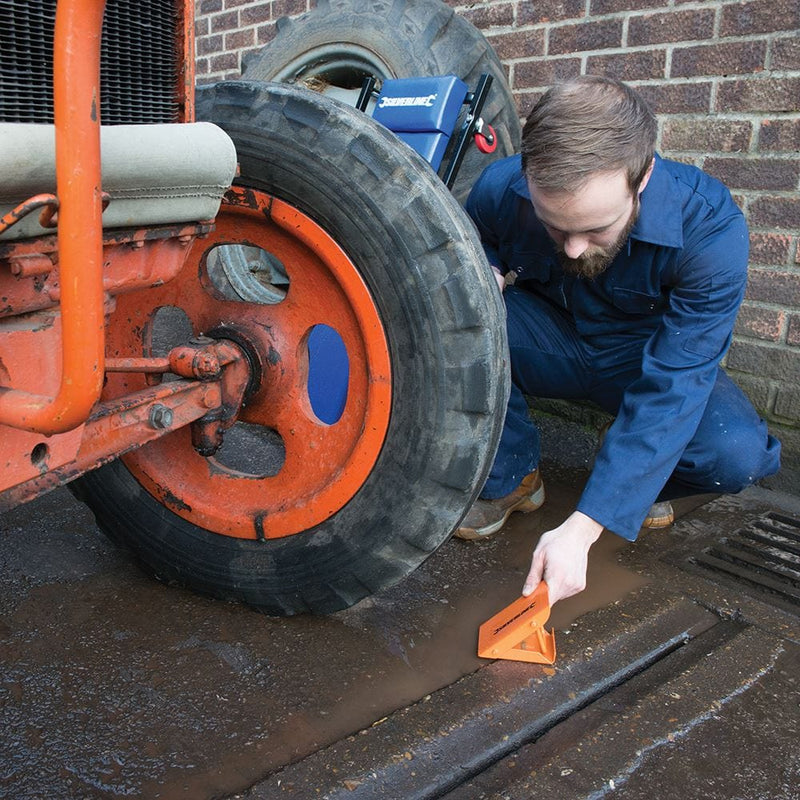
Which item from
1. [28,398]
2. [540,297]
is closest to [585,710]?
[28,398]

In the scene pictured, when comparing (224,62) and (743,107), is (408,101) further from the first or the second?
(224,62)

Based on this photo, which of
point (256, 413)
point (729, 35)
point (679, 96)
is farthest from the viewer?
point (679, 96)

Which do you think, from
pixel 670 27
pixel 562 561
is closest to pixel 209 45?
pixel 670 27

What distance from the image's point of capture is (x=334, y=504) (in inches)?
66.1

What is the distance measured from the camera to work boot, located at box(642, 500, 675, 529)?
2291mm

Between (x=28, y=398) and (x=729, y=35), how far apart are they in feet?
7.40

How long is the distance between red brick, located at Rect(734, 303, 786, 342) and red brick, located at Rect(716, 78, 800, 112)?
58 cm

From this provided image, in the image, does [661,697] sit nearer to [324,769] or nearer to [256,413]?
[324,769]

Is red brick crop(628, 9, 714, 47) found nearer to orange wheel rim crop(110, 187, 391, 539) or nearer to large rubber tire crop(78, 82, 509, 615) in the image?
large rubber tire crop(78, 82, 509, 615)

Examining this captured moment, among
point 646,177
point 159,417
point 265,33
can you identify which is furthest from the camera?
point 265,33

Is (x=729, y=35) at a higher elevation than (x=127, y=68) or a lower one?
higher

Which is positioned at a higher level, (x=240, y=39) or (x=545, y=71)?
(x=240, y=39)

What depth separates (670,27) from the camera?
2.58m

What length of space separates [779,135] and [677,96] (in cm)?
37
